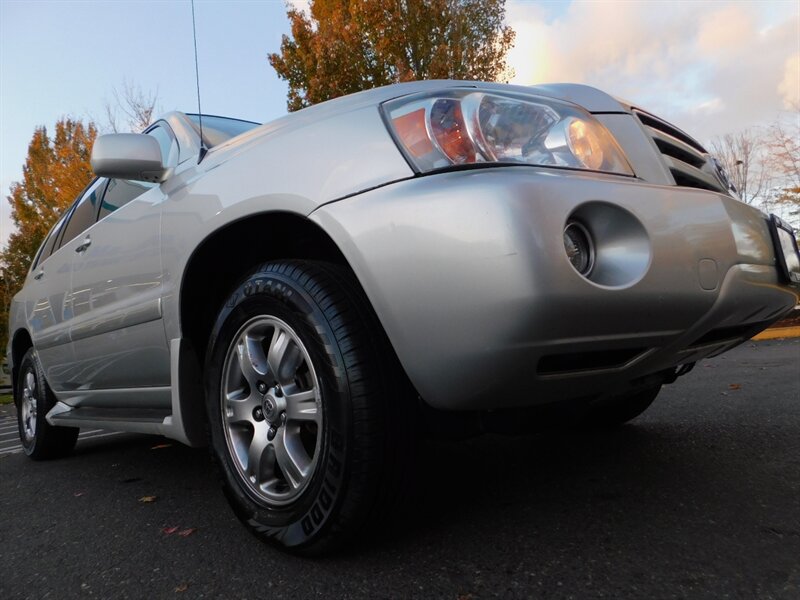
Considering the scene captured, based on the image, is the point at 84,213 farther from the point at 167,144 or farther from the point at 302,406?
the point at 302,406

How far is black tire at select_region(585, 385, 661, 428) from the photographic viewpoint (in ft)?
9.86

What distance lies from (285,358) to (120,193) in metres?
1.79

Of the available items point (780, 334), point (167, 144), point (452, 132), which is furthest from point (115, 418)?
point (780, 334)

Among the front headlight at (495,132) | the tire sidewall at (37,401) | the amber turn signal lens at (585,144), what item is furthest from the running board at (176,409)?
the amber turn signal lens at (585,144)

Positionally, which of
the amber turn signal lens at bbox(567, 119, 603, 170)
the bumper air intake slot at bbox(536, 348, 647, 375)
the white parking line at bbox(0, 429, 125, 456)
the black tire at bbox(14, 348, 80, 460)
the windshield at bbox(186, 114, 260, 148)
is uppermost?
the windshield at bbox(186, 114, 260, 148)

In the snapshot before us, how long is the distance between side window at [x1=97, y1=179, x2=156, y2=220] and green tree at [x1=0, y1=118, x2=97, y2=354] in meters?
14.7

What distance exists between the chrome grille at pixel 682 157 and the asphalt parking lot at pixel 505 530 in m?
0.99

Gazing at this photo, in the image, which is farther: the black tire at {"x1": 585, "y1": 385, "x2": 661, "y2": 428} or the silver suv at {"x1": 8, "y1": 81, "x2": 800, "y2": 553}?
the black tire at {"x1": 585, "y1": 385, "x2": 661, "y2": 428}

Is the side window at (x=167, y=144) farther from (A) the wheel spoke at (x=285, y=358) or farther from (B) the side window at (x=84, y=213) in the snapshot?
(A) the wheel spoke at (x=285, y=358)

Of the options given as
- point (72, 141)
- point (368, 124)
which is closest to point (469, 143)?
point (368, 124)

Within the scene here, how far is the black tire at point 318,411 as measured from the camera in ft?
5.42

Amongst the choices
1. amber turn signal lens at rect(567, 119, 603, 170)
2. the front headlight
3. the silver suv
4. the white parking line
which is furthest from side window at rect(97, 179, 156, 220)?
the white parking line

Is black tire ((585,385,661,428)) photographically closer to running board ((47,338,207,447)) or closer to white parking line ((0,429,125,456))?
running board ((47,338,207,447))

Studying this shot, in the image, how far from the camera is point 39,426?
4.05 m
